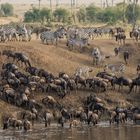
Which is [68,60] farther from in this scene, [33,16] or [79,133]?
[33,16]

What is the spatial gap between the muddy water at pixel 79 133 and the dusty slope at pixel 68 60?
4.49 metres

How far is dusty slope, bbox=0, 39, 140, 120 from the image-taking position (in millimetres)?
42469

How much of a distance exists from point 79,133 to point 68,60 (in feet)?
53.0

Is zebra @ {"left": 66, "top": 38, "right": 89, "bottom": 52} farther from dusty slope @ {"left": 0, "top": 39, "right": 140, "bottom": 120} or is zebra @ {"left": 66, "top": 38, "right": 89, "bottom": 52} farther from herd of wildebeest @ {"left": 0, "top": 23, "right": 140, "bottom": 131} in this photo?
herd of wildebeest @ {"left": 0, "top": 23, "right": 140, "bottom": 131}

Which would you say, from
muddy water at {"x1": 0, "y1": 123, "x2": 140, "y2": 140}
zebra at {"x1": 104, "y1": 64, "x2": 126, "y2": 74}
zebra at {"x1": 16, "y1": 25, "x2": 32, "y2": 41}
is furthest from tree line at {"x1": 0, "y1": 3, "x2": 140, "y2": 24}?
muddy water at {"x1": 0, "y1": 123, "x2": 140, "y2": 140}

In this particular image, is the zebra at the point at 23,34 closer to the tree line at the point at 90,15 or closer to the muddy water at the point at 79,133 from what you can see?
the muddy water at the point at 79,133

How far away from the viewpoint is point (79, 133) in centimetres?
3444

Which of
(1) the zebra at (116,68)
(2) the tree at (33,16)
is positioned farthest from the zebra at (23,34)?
(2) the tree at (33,16)

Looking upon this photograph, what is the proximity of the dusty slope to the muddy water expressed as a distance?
4494mm

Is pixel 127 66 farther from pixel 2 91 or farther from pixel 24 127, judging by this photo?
pixel 24 127

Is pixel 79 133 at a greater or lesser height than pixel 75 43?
lesser

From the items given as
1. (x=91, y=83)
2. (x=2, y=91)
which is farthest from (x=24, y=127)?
(x=91, y=83)

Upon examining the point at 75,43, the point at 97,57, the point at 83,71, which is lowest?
the point at 83,71

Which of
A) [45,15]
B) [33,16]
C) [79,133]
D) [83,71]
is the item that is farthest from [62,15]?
[79,133]
